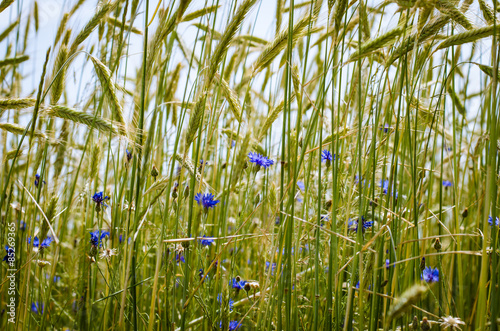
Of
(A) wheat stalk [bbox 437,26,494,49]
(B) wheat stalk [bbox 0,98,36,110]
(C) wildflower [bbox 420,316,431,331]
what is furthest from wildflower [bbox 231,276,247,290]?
(A) wheat stalk [bbox 437,26,494,49]

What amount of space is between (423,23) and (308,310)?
1.13m

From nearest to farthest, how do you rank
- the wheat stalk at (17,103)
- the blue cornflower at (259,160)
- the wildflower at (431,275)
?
the wheat stalk at (17,103) → the wildflower at (431,275) → the blue cornflower at (259,160)

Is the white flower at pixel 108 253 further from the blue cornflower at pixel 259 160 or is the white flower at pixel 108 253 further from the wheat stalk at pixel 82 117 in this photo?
the blue cornflower at pixel 259 160

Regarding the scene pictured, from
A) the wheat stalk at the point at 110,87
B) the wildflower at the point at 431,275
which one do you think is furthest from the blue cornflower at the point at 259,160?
the wildflower at the point at 431,275

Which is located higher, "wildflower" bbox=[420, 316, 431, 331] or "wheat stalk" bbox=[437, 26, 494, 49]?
"wheat stalk" bbox=[437, 26, 494, 49]

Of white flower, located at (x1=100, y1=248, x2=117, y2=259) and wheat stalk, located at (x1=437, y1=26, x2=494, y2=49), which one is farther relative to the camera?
white flower, located at (x1=100, y1=248, x2=117, y2=259)

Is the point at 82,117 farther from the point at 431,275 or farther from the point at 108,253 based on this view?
the point at 431,275

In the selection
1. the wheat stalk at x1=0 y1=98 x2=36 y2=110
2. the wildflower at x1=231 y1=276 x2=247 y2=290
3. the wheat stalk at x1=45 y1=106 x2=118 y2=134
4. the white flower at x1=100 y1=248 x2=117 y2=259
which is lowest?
the wildflower at x1=231 y1=276 x2=247 y2=290

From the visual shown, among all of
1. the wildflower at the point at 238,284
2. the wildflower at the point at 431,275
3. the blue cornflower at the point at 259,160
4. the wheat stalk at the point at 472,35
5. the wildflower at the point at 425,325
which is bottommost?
the wildflower at the point at 238,284

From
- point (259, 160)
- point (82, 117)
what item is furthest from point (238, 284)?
point (82, 117)

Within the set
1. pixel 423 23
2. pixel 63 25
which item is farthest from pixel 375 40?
pixel 63 25

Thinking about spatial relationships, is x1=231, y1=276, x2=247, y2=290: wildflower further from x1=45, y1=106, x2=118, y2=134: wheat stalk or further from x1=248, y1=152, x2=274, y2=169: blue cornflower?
x1=45, y1=106, x2=118, y2=134: wheat stalk

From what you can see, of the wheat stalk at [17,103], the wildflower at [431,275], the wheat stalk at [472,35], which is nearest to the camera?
the wheat stalk at [472,35]

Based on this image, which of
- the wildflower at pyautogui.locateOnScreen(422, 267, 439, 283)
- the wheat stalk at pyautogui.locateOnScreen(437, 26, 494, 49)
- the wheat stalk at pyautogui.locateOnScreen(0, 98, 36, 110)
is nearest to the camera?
the wheat stalk at pyautogui.locateOnScreen(437, 26, 494, 49)
